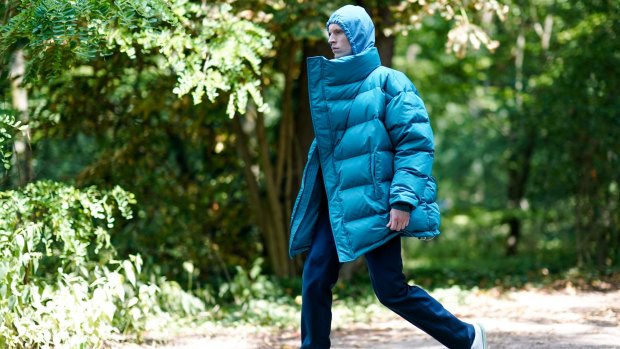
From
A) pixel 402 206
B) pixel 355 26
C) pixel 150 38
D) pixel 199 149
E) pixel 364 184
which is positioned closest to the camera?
pixel 402 206

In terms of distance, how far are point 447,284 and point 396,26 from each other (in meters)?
3.06

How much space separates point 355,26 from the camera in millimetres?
4199

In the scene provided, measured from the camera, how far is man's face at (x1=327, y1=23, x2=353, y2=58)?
4.22m

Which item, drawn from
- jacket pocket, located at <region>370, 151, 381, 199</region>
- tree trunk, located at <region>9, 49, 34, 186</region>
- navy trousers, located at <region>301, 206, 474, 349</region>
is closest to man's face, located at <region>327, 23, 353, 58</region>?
jacket pocket, located at <region>370, 151, 381, 199</region>

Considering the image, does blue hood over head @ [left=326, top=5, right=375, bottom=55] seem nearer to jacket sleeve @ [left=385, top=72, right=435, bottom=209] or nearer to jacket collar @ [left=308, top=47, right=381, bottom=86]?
jacket collar @ [left=308, top=47, right=381, bottom=86]

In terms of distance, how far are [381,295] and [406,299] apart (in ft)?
0.41

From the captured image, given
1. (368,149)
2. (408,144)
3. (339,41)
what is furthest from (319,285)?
(339,41)

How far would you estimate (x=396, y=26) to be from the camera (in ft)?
25.9

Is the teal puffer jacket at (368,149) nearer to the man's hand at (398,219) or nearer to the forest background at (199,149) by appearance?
the man's hand at (398,219)

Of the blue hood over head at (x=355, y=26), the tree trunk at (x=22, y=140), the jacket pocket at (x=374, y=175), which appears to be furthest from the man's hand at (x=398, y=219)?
the tree trunk at (x=22, y=140)

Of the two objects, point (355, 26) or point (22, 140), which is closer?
point (355, 26)

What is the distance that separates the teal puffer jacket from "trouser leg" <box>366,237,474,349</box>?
122 millimetres

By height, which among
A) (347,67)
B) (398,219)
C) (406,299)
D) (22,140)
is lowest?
(406,299)

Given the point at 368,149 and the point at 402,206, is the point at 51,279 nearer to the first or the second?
the point at 368,149
